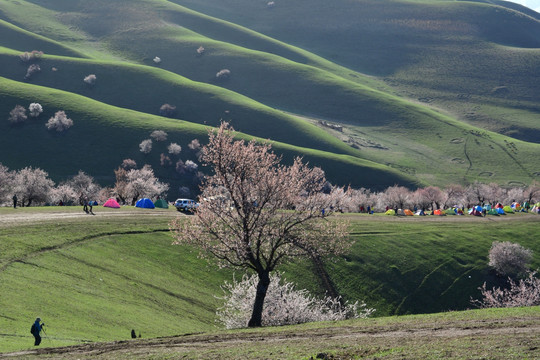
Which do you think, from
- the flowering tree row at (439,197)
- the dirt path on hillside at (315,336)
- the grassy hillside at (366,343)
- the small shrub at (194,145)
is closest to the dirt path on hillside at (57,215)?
the dirt path on hillside at (315,336)

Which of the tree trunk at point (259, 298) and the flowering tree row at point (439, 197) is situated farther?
the flowering tree row at point (439, 197)

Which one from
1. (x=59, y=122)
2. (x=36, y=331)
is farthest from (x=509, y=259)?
(x=59, y=122)

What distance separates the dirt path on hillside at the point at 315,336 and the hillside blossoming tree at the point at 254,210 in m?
8.38

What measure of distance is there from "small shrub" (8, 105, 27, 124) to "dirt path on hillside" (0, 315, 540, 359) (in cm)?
14633

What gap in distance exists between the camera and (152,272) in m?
60.8

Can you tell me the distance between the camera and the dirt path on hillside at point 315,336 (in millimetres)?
27984

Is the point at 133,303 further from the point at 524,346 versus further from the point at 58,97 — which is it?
the point at 58,97

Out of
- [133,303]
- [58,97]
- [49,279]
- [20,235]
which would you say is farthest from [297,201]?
[58,97]

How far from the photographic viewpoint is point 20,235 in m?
58.7

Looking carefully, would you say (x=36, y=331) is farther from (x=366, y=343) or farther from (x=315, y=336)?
(x=366, y=343)

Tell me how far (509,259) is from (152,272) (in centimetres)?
5797

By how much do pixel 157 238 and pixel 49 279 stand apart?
978 inches

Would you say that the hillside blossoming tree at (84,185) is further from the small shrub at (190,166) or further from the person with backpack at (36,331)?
the person with backpack at (36,331)

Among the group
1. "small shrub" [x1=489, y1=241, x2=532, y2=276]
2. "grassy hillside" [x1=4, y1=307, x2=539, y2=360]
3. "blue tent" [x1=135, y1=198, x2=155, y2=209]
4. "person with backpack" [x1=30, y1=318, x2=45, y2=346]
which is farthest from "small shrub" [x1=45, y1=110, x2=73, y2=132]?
"grassy hillside" [x1=4, y1=307, x2=539, y2=360]
